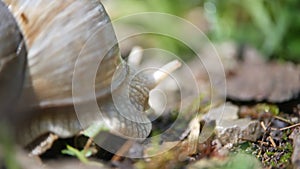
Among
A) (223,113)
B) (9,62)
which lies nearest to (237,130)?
(223,113)

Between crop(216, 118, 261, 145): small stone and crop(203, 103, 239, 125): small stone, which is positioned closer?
crop(216, 118, 261, 145): small stone

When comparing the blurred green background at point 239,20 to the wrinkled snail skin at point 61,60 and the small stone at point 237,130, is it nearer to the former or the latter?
the small stone at point 237,130

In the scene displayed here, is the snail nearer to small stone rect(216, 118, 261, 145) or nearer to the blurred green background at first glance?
small stone rect(216, 118, 261, 145)

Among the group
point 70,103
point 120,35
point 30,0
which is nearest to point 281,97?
point 70,103

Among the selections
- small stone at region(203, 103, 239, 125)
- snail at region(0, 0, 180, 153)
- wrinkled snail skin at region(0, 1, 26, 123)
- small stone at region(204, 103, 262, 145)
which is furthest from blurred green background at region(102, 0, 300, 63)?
wrinkled snail skin at region(0, 1, 26, 123)

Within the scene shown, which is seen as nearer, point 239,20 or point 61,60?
point 61,60

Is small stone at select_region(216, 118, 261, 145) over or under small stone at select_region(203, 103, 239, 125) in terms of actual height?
over

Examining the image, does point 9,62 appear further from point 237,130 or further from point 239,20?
point 239,20

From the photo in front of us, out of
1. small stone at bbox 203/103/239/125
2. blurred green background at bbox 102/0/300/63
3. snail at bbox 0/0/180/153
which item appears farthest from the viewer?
blurred green background at bbox 102/0/300/63
